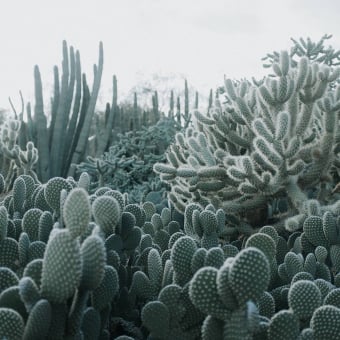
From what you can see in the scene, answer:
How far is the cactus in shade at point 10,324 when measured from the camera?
838 millimetres

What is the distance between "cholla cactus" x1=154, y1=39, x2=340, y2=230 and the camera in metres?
Result: 2.25

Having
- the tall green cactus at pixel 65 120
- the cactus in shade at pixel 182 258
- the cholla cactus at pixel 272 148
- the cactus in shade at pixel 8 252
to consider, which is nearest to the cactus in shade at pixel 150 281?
the cactus in shade at pixel 182 258

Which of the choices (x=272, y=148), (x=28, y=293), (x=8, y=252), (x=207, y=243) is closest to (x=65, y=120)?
(x=272, y=148)

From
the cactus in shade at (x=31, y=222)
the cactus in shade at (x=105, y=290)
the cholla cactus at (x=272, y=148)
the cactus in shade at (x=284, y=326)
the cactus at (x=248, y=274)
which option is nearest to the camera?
the cactus at (x=248, y=274)

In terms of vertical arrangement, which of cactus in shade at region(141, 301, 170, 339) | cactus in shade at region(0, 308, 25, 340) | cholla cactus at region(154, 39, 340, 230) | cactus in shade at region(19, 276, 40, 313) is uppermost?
cholla cactus at region(154, 39, 340, 230)

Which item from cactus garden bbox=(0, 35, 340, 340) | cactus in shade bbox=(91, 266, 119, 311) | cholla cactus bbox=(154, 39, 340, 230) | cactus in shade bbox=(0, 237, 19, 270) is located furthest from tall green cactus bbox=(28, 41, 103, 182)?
cactus in shade bbox=(91, 266, 119, 311)

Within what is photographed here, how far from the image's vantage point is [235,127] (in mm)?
2859

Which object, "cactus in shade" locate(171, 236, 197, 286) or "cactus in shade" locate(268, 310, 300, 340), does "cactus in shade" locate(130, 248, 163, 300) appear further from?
"cactus in shade" locate(268, 310, 300, 340)

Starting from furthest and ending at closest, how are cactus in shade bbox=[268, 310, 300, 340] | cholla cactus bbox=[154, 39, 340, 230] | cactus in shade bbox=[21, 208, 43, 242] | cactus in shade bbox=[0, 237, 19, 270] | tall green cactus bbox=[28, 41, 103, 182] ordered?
tall green cactus bbox=[28, 41, 103, 182] < cholla cactus bbox=[154, 39, 340, 230] < cactus in shade bbox=[21, 208, 43, 242] < cactus in shade bbox=[0, 237, 19, 270] < cactus in shade bbox=[268, 310, 300, 340]

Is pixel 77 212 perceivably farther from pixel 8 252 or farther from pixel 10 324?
pixel 8 252

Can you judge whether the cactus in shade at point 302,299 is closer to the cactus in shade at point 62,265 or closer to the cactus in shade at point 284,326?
the cactus in shade at point 284,326

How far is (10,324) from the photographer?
33.1 inches

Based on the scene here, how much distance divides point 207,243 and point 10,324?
0.83 meters

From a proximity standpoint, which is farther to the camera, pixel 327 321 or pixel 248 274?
pixel 327 321
